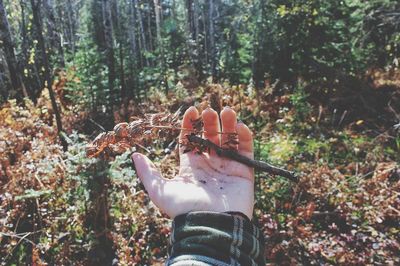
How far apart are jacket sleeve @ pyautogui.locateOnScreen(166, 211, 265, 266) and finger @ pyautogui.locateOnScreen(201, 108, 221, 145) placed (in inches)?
22.8

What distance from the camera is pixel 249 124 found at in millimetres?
8727

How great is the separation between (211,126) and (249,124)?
6.49 m

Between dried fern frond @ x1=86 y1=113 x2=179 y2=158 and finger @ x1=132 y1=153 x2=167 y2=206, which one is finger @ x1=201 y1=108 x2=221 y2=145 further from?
finger @ x1=132 y1=153 x2=167 y2=206

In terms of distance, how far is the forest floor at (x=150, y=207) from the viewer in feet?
16.4

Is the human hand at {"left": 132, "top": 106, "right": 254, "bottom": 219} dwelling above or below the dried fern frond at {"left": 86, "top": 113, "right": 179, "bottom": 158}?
below

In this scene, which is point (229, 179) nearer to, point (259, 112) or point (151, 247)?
point (151, 247)

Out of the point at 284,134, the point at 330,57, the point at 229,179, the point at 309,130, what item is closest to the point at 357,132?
the point at 309,130

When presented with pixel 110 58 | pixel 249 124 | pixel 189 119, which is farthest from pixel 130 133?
pixel 110 58

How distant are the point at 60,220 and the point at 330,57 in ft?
28.4

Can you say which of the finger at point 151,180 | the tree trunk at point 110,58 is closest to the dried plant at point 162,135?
the finger at point 151,180

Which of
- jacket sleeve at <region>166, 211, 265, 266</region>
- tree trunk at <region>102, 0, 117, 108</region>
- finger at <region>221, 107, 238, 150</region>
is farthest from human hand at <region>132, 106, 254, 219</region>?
tree trunk at <region>102, 0, 117, 108</region>

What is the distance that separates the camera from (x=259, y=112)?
9.63 meters

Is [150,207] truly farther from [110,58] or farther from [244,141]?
[110,58]

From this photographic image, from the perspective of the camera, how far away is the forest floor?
5000mm
